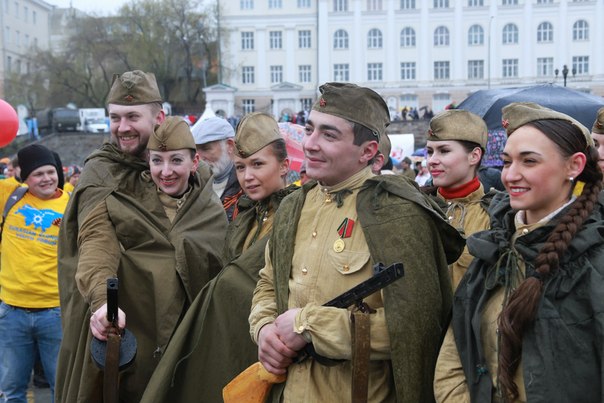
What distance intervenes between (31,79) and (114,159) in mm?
60325

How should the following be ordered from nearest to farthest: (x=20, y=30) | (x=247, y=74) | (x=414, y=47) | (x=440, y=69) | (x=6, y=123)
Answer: (x=6, y=123) < (x=440, y=69) < (x=414, y=47) < (x=247, y=74) < (x=20, y=30)

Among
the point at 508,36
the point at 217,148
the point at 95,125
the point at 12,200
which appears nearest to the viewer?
the point at 12,200

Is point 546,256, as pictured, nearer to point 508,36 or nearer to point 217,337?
point 217,337

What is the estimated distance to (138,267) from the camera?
4.11 m

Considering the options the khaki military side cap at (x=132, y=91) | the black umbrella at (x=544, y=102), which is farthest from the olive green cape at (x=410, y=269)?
the black umbrella at (x=544, y=102)

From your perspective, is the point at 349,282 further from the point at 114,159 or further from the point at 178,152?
the point at 114,159

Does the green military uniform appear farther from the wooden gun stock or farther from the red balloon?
the red balloon

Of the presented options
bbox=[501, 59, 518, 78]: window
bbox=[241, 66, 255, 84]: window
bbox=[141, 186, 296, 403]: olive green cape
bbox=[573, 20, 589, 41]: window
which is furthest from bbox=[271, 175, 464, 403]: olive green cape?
bbox=[573, 20, 589, 41]: window

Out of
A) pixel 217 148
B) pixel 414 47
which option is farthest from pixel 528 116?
pixel 414 47

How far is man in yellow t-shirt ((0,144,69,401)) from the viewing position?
5.54 m

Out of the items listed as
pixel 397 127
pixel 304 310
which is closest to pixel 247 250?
pixel 304 310

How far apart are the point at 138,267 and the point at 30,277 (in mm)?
2050

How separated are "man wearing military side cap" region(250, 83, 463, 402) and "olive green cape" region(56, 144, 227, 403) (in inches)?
39.5

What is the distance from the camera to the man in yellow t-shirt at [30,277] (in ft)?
18.2
